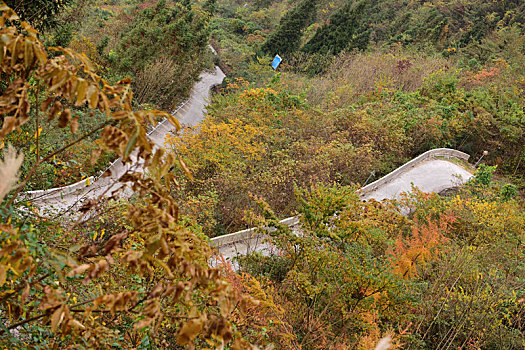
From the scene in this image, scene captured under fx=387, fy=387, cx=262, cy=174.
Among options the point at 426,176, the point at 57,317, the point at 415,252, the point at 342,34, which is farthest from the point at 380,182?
the point at 342,34

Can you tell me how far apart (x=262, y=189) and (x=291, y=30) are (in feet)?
77.1

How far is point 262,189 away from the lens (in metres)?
13.2

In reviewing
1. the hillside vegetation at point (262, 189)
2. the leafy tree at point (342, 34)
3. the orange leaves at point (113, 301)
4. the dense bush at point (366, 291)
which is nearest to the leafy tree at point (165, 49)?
the hillside vegetation at point (262, 189)

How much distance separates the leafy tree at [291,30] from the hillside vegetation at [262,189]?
0.55 feet

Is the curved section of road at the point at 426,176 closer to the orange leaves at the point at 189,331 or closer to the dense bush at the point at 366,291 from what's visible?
the dense bush at the point at 366,291

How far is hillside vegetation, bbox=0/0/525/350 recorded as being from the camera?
5.45 feet

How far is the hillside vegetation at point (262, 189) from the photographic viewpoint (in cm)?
166

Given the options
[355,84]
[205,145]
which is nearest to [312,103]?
[355,84]

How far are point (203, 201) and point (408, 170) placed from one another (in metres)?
11.9

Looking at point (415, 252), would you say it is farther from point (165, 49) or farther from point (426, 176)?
point (165, 49)

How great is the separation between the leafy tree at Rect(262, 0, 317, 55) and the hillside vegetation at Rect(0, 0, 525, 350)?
6.7 inches

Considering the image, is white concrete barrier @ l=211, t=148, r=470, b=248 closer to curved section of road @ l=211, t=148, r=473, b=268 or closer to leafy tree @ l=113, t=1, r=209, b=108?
curved section of road @ l=211, t=148, r=473, b=268

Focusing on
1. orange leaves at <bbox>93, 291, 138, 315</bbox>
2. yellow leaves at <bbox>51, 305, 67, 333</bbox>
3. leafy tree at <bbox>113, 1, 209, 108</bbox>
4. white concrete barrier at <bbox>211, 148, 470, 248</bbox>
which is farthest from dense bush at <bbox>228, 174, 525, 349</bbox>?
leafy tree at <bbox>113, 1, 209, 108</bbox>

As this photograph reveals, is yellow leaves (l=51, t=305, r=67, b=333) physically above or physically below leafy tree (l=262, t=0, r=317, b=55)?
above
